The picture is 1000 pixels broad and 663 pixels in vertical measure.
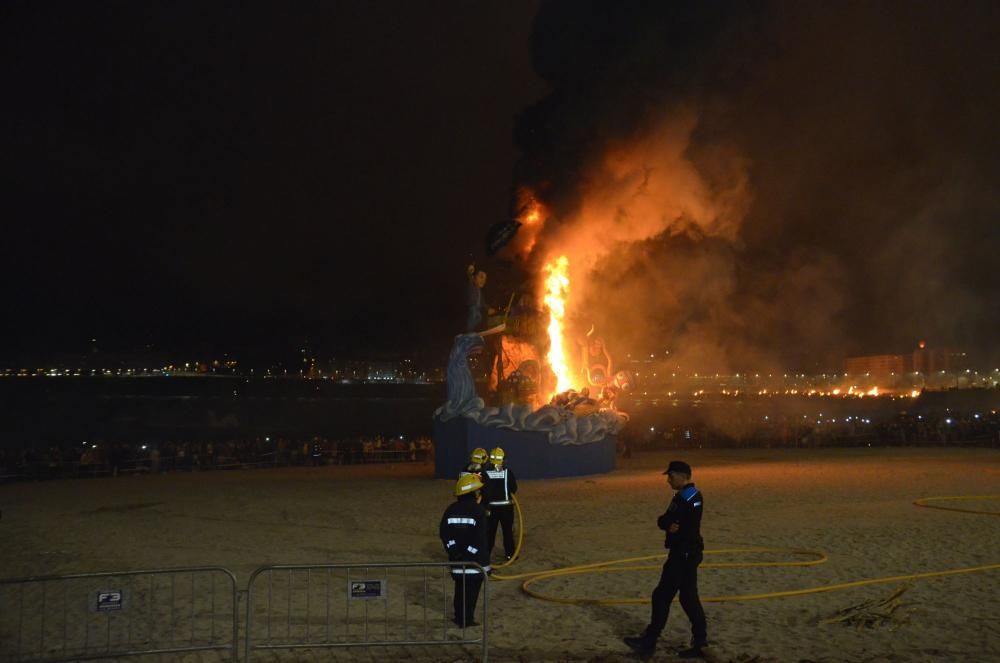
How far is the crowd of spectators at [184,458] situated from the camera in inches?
1130

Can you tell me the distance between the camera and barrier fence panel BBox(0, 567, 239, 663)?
24.0 ft

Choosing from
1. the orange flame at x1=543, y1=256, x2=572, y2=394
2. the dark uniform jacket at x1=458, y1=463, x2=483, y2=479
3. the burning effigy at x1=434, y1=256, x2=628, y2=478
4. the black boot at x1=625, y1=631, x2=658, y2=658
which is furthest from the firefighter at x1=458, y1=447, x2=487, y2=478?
the orange flame at x1=543, y1=256, x2=572, y2=394

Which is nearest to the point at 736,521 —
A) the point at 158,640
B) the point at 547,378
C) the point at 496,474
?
the point at 496,474

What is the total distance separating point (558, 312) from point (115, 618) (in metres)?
21.3

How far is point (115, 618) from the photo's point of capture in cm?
879

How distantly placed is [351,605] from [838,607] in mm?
5245

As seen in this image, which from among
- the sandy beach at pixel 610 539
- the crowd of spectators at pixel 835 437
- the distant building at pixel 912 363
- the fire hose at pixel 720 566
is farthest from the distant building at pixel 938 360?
the fire hose at pixel 720 566

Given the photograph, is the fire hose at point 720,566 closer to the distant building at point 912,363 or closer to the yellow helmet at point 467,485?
the yellow helmet at point 467,485

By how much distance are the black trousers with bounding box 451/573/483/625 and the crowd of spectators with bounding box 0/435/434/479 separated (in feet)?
78.9

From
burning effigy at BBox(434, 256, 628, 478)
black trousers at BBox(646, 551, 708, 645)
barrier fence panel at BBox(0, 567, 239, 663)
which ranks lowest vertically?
barrier fence panel at BBox(0, 567, 239, 663)

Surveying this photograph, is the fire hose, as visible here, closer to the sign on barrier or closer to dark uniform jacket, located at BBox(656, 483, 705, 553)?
the sign on barrier

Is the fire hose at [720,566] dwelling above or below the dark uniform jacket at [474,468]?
below

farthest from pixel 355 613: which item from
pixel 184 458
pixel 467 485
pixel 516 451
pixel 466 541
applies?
pixel 184 458

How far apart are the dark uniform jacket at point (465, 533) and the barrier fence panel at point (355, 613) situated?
15 centimetres
